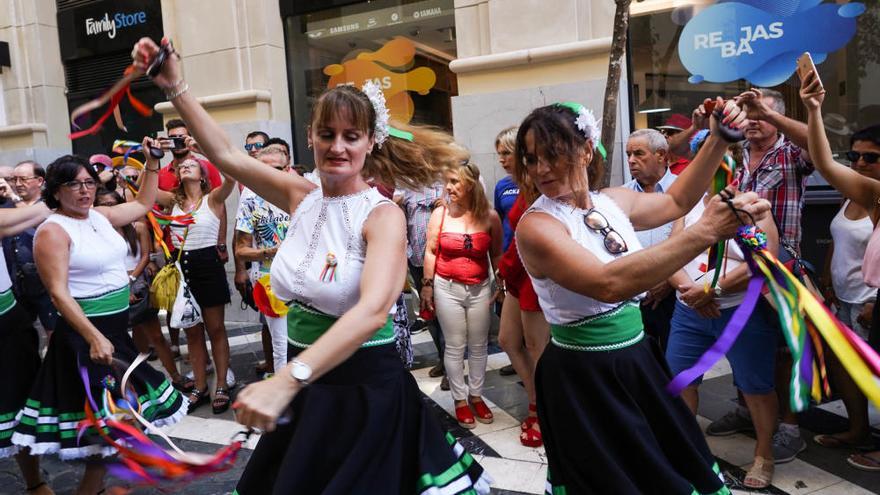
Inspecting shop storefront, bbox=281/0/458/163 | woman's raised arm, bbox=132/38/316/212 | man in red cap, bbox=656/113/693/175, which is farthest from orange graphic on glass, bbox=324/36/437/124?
woman's raised arm, bbox=132/38/316/212

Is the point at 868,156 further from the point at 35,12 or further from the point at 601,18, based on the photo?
the point at 35,12

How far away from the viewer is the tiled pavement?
3.35 metres

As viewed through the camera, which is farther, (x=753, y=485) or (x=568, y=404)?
(x=753, y=485)

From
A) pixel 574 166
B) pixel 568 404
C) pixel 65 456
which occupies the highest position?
pixel 574 166

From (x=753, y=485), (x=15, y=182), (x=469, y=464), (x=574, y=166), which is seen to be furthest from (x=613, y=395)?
(x=15, y=182)

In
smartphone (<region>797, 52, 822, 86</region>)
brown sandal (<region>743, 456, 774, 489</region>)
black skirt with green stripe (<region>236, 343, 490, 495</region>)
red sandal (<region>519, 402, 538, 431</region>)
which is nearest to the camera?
black skirt with green stripe (<region>236, 343, 490, 495</region>)

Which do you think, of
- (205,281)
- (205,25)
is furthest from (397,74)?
(205,281)

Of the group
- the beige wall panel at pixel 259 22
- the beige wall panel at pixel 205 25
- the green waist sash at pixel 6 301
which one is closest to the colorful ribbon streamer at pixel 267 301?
the green waist sash at pixel 6 301

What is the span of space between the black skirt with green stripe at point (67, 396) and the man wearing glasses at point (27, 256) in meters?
1.10

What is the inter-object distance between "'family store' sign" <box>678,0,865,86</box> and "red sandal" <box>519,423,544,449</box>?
3517 millimetres

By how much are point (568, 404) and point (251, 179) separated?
1.27 m

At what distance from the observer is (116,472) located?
1.78 meters

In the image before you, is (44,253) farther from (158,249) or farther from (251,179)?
(158,249)

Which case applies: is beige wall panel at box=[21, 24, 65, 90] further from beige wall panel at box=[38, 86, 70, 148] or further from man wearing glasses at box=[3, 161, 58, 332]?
man wearing glasses at box=[3, 161, 58, 332]
